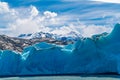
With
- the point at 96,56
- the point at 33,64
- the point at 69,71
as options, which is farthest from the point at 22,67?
the point at 96,56

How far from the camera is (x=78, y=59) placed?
33500mm

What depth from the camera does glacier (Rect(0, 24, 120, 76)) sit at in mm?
32750

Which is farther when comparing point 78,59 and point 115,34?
point 115,34

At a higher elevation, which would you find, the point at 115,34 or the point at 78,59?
the point at 115,34

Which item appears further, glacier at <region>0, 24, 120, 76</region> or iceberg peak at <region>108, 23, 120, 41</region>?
iceberg peak at <region>108, 23, 120, 41</region>

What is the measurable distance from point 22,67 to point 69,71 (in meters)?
4.51

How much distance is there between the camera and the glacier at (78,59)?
32750 millimetres

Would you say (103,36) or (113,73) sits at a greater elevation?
(103,36)

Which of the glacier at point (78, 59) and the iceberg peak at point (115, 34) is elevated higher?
the iceberg peak at point (115, 34)

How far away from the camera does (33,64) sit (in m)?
34.5

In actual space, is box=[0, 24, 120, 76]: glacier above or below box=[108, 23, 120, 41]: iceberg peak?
below

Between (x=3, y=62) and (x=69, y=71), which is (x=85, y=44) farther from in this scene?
(x=3, y=62)

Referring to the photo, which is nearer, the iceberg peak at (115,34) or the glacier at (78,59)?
the glacier at (78,59)

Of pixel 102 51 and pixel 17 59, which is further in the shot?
pixel 17 59
